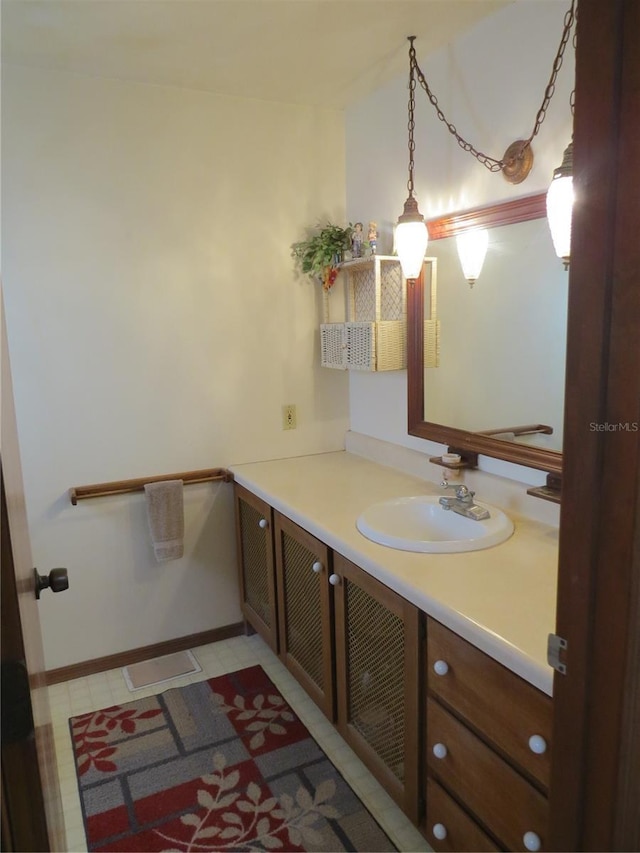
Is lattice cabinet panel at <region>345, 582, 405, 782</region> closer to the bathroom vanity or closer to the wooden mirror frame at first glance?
the bathroom vanity

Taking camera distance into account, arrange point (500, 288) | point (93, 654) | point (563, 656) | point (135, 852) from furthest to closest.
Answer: point (93, 654) → point (500, 288) → point (135, 852) → point (563, 656)

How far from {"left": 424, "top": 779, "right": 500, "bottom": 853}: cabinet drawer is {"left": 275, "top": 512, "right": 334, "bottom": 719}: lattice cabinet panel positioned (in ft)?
1.77

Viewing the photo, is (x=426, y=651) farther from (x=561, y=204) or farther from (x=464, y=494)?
(x=561, y=204)

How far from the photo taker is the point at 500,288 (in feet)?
6.31

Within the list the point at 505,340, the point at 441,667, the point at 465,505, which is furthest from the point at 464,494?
the point at 441,667

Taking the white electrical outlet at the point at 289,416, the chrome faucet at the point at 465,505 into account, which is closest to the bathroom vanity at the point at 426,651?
the chrome faucet at the point at 465,505

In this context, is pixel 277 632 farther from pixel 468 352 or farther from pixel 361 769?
pixel 468 352

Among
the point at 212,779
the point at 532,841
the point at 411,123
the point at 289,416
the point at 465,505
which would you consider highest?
the point at 411,123

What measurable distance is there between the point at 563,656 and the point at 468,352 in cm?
137

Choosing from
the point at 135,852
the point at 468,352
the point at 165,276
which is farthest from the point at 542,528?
the point at 165,276

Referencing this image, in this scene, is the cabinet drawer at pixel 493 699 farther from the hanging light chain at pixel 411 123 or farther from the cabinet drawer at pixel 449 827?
the hanging light chain at pixel 411 123

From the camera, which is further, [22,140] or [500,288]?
[22,140]

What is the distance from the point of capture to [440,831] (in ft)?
4.84

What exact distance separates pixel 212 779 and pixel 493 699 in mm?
1139
